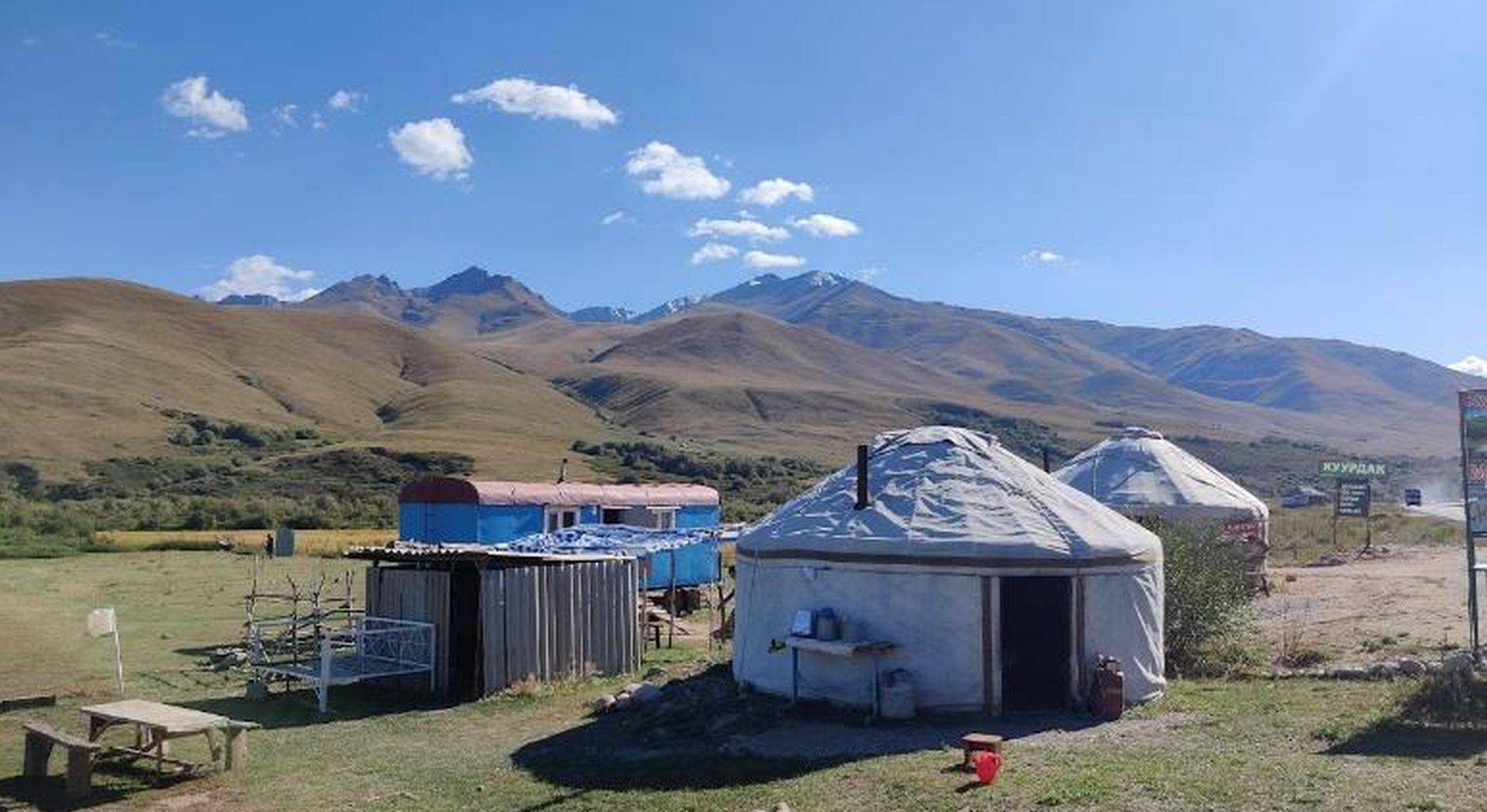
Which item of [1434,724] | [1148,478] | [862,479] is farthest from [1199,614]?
[1148,478]

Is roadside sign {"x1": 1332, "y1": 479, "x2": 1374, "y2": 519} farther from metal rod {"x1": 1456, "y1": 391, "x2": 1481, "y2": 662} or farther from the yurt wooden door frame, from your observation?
the yurt wooden door frame

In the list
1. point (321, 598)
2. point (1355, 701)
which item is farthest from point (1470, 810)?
point (321, 598)

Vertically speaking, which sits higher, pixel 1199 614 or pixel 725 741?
pixel 1199 614

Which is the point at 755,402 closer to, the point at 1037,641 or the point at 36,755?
the point at 1037,641

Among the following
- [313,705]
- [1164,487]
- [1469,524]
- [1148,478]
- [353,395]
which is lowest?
[313,705]

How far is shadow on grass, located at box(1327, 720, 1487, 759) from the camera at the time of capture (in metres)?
10.6

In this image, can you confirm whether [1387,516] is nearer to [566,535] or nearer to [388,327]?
[566,535]

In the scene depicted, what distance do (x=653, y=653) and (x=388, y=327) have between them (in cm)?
13055

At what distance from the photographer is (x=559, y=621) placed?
16547 millimetres

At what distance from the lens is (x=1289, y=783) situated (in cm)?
966

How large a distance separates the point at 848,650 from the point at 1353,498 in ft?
100

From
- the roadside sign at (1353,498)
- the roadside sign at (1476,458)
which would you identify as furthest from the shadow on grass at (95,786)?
the roadside sign at (1353,498)

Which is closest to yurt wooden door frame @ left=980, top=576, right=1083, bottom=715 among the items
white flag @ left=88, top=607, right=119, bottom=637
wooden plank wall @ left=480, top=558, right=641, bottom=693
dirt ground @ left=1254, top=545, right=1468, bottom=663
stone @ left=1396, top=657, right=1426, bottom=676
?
stone @ left=1396, top=657, right=1426, bottom=676

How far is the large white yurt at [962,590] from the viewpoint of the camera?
43.6 ft
